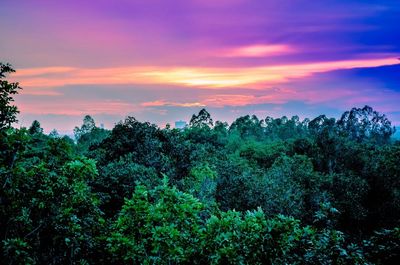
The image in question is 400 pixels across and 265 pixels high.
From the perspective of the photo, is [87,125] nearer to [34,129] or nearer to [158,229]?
[34,129]

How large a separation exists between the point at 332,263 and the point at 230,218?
1.93 metres

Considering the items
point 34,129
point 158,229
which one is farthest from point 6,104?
point 34,129

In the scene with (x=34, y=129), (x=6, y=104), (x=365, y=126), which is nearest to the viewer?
(x=6, y=104)

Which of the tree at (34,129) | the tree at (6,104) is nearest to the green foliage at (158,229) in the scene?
the tree at (6,104)

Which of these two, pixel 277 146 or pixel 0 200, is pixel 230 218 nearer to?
pixel 0 200

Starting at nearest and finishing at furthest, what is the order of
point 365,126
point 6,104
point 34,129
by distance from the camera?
point 6,104 → point 34,129 → point 365,126

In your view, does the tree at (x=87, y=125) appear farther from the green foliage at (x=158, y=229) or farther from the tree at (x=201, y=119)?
the green foliage at (x=158, y=229)

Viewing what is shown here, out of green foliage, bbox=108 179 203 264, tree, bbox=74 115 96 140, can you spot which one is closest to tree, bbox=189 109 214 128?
tree, bbox=74 115 96 140

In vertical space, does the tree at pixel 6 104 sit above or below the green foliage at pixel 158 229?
above

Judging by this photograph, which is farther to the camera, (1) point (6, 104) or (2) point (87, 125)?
(2) point (87, 125)

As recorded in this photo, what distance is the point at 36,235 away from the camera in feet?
17.9

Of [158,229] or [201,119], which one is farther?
[201,119]

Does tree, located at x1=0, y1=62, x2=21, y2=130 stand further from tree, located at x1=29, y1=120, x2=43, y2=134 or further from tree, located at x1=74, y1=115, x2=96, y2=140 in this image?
tree, located at x1=74, y1=115, x2=96, y2=140

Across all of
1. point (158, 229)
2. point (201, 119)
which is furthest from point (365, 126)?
point (158, 229)
